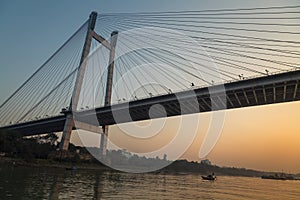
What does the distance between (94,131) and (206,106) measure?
2128cm

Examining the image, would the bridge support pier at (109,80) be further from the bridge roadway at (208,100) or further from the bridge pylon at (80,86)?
the bridge roadway at (208,100)

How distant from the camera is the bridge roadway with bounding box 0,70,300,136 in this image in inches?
1261

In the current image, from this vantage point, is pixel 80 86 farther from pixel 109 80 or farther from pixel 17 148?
pixel 17 148

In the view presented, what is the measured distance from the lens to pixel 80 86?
46281 millimetres

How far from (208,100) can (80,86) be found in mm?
19442

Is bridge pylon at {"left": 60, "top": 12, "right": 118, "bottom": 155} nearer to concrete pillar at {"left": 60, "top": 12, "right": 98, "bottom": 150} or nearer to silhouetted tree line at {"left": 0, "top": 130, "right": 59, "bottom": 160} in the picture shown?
concrete pillar at {"left": 60, "top": 12, "right": 98, "bottom": 150}

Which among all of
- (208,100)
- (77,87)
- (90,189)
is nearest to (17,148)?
(77,87)

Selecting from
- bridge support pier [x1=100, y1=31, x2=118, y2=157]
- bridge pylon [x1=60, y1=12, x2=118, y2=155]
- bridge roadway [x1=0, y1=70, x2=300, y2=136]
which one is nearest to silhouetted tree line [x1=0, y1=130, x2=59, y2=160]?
bridge roadway [x1=0, y1=70, x2=300, y2=136]

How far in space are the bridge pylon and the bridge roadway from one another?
1.45 metres

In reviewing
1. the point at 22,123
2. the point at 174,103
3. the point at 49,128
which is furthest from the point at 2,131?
the point at 174,103

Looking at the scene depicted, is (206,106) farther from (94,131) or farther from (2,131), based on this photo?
(2,131)

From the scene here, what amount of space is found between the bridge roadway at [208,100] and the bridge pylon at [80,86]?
4.75ft

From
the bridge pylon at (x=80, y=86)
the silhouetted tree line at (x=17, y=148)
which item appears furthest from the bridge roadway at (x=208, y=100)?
the silhouetted tree line at (x=17, y=148)

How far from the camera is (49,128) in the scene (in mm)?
61812
